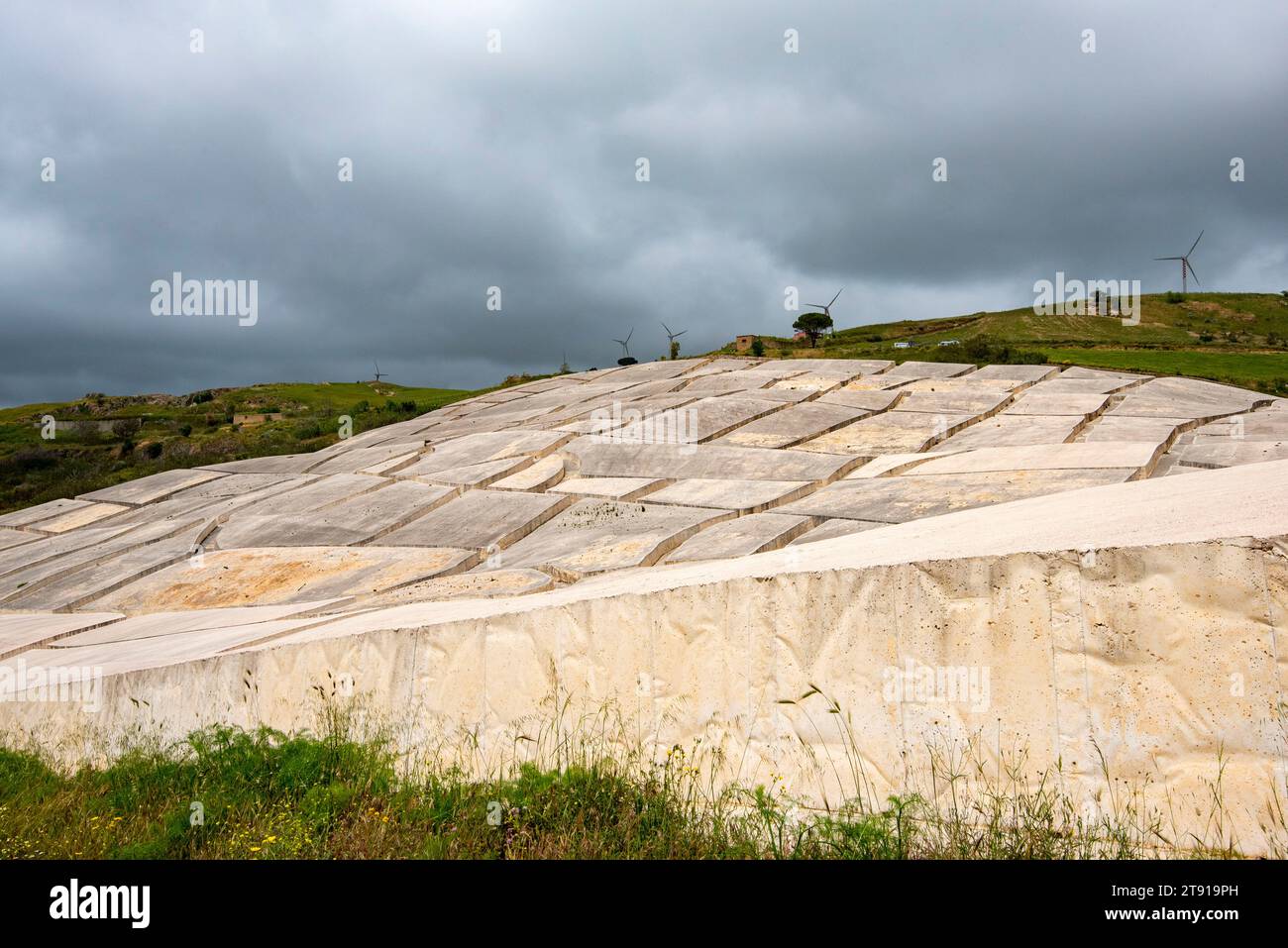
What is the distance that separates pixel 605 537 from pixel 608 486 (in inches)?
170

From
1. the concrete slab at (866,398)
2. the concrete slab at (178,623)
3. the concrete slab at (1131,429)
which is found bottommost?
the concrete slab at (178,623)

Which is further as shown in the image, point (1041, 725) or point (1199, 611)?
point (1041, 725)

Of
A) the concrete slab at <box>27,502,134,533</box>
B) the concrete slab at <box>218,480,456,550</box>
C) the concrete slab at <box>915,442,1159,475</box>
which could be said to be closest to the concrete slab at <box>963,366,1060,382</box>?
the concrete slab at <box>915,442,1159,475</box>

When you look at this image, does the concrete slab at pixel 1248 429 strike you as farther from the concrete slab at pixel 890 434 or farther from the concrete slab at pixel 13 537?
the concrete slab at pixel 13 537

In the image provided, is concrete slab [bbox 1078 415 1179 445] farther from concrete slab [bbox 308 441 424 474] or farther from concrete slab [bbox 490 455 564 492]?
concrete slab [bbox 308 441 424 474]

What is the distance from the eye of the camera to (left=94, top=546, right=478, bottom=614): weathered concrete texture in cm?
1420

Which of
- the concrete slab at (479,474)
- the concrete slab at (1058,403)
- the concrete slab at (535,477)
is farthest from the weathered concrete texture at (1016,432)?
the concrete slab at (479,474)

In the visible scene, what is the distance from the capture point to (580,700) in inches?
231

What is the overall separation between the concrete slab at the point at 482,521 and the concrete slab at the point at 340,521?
45cm

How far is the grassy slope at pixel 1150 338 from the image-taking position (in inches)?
1508

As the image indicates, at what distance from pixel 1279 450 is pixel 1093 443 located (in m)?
3.17
